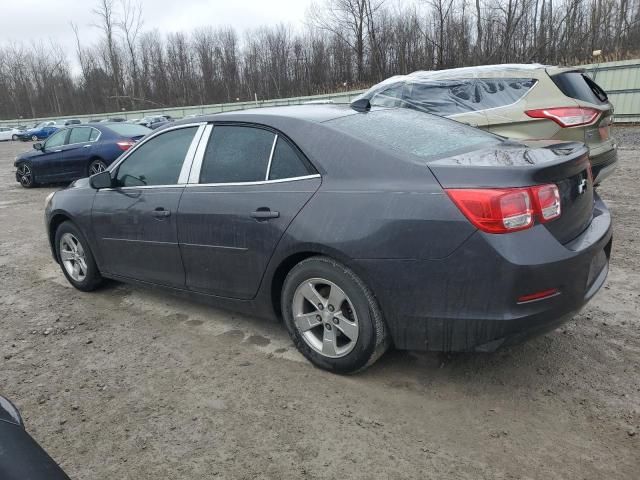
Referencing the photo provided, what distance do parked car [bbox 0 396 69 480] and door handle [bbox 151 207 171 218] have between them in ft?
7.03

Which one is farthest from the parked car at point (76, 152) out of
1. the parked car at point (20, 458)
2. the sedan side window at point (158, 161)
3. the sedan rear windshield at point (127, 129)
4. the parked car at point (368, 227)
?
the parked car at point (20, 458)

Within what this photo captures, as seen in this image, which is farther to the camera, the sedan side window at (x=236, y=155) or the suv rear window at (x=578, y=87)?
the suv rear window at (x=578, y=87)

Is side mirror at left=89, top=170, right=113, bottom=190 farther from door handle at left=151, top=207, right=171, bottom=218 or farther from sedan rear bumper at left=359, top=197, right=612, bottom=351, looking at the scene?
sedan rear bumper at left=359, top=197, right=612, bottom=351

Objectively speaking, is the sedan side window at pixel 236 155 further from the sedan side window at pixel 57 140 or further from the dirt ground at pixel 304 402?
the sedan side window at pixel 57 140

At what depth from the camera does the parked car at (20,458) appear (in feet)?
4.99

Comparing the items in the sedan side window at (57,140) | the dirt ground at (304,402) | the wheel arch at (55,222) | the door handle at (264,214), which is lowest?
the dirt ground at (304,402)

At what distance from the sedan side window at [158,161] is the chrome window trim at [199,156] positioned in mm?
134

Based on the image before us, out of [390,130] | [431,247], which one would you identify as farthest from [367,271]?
[390,130]

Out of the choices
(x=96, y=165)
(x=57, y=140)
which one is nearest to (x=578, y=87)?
(x=96, y=165)

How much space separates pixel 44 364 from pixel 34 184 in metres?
10.9

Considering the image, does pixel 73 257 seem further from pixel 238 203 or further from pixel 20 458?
pixel 20 458

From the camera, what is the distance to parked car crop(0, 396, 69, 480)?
4.99 feet

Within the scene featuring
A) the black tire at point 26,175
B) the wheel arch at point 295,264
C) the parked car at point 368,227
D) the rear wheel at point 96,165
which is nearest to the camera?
the parked car at point 368,227

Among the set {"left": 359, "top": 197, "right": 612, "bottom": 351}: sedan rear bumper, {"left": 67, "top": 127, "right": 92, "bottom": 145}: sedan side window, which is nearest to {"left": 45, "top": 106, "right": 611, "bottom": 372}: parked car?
{"left": 359, "top": 197, "right": 612, "bottom": 351}: sedan rear bumper
